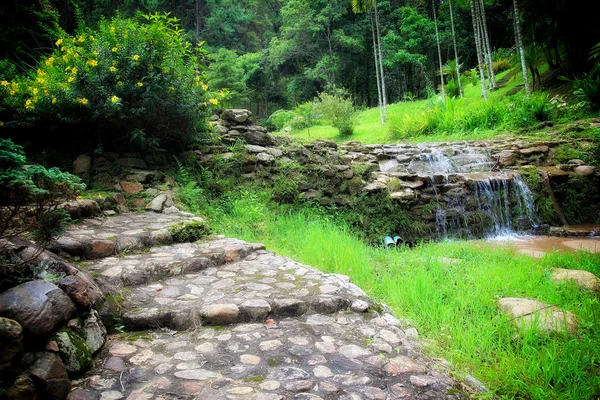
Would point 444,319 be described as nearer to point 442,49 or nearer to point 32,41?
point 32,41

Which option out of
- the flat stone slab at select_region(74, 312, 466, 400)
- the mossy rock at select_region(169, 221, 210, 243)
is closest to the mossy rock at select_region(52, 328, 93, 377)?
the flat stone slab at select_region(74, 312, 466, 400)

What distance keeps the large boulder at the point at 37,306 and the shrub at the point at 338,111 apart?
10.6 m

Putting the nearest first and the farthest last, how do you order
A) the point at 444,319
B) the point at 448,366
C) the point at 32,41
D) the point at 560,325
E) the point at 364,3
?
the point at 448,366, the point at 560,325, the point at 444,319, the point at 32,41, the point at 364,3

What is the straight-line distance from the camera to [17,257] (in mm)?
1708

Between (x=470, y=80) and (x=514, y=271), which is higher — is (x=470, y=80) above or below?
above

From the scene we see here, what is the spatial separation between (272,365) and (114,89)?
4.14 m

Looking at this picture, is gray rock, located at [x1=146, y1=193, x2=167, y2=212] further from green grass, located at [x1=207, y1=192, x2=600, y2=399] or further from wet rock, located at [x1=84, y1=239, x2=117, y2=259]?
wet rock, located at [x1=84, y1=239, x2=117, y2=259]

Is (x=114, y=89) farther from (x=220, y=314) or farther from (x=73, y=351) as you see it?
(x=73, y=351)

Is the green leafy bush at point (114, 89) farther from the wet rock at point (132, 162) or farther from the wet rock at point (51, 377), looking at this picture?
the wet rock at point (51, 377)

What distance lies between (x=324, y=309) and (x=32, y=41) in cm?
743

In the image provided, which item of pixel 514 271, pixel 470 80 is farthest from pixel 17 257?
pixel 470 80

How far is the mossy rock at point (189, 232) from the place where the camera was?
339cm

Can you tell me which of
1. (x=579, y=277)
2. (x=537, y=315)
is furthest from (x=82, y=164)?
(x=579, y=277)

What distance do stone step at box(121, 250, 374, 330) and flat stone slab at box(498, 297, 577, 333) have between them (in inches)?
42.5
